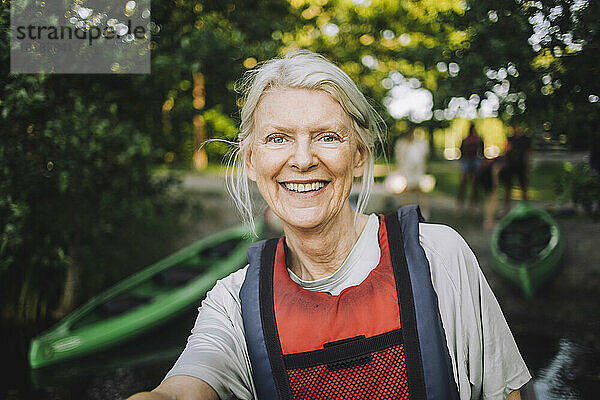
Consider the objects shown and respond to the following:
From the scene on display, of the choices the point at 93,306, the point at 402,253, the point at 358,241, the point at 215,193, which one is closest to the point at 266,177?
the point at 358,241

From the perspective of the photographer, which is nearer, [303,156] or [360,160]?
[303,156]

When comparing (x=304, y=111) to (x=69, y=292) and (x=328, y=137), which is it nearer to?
(x=328, y=137)

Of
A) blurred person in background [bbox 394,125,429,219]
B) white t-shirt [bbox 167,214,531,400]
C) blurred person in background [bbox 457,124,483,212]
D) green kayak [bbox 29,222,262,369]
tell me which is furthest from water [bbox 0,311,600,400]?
blurred person in background [bbox 457,124,483,212]

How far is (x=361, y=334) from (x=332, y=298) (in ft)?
0.45

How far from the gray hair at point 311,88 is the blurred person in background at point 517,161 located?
17.6ft

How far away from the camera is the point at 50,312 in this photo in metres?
5.72

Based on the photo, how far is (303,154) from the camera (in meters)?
1.55

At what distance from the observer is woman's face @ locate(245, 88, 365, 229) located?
1552 millimetres

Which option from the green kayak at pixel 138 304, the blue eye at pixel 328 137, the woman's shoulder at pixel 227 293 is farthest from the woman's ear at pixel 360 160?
the green kayak at pixel 138 304

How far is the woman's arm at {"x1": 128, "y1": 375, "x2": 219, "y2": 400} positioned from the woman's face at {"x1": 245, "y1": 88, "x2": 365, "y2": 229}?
1.67 ft

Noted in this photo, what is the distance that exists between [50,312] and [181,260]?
4.82ft

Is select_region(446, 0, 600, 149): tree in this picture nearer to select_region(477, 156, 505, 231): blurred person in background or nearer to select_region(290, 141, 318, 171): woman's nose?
select_region(290, 141, 318, 171): woman's nose

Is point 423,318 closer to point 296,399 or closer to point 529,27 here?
point 296,399

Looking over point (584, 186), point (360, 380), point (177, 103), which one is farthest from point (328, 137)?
point (177, 103)
